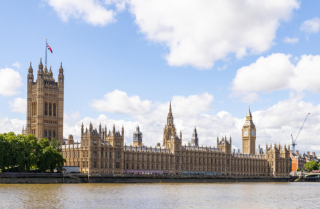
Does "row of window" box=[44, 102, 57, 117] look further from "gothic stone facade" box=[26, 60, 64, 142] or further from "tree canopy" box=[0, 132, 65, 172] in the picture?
"tree canopy" box=[0, 132, 65, 172]

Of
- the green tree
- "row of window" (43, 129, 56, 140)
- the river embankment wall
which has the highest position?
"row of window" (43, 129, 56, 140)

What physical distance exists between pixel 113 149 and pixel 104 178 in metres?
14.2

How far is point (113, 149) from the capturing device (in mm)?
143875

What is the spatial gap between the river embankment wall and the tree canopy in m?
4.00

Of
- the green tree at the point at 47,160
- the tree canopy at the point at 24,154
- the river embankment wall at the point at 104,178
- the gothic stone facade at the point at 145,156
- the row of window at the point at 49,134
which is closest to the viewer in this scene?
the river embankment wall at the point at 104,178

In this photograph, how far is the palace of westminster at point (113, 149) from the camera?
140000mm

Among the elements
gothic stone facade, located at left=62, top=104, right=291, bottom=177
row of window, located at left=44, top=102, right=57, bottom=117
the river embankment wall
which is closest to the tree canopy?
the river embankment wall

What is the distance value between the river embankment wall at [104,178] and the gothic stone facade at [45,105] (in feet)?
197

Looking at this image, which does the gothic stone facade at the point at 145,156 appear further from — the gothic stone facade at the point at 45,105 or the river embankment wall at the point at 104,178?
the gothic stone facade at the point at 45,105

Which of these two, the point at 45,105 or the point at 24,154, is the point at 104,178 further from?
the point at 45,105

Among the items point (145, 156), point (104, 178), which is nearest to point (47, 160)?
point (104, 178)

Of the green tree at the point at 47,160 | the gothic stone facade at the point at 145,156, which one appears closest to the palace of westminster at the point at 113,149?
the gothic stone facade at the point at 145,156

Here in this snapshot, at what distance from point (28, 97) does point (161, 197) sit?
407ft

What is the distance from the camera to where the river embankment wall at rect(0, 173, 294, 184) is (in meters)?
110
